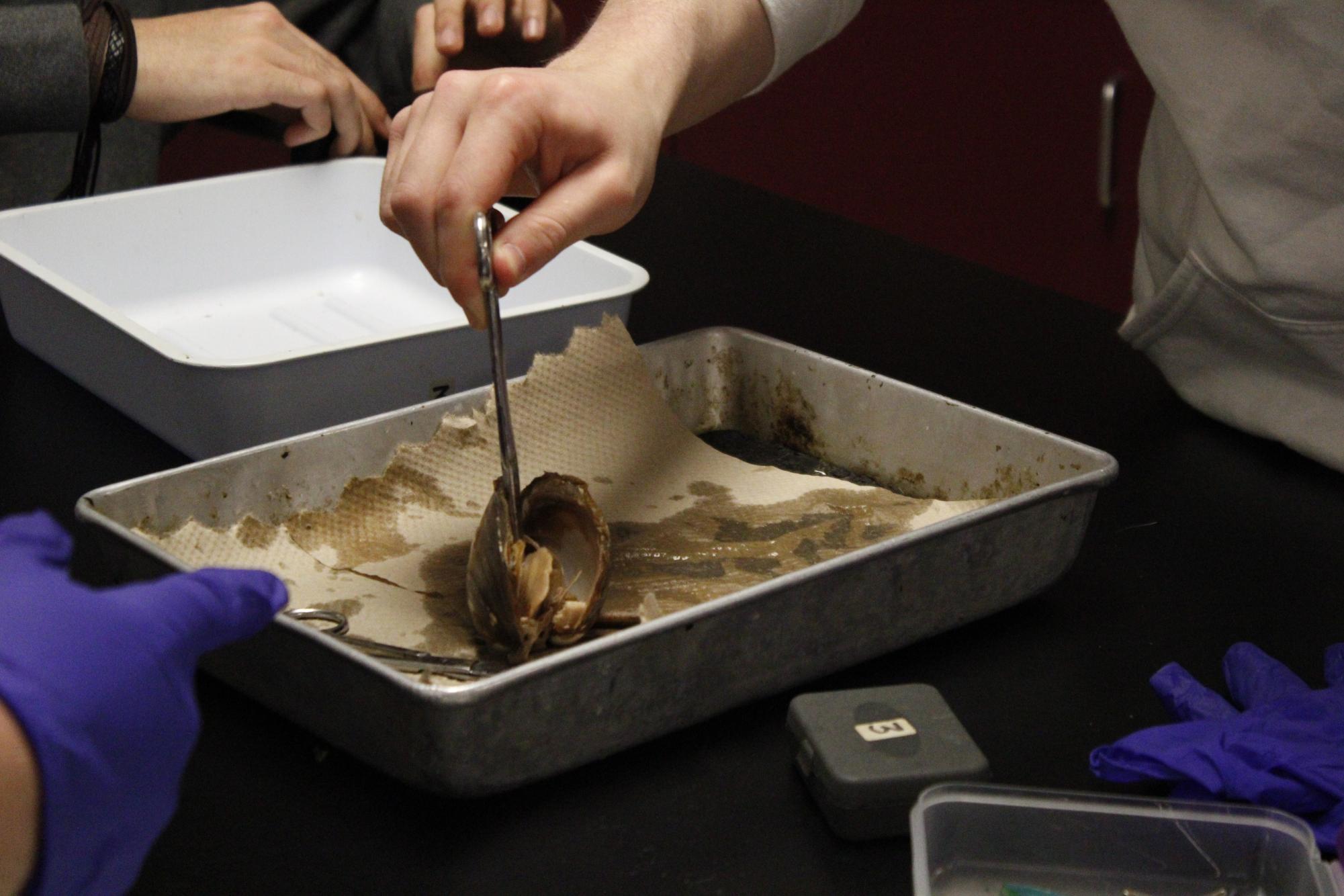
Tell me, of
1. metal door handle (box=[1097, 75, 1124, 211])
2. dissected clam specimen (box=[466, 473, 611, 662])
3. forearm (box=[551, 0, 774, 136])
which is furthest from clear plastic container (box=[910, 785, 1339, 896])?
metal door handle (box=[1097, 75, 1124, 211])

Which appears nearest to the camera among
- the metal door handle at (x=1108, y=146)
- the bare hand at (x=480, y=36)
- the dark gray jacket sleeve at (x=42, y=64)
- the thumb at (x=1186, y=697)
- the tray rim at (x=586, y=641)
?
the tray rim at (x=586, y=641)

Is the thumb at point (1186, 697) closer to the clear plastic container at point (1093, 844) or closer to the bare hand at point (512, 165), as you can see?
the clear plastic container at point (1093, 844)

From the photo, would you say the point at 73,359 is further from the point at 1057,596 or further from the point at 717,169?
the point at 717,169

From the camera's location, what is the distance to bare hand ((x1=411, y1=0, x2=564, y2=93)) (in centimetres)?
138

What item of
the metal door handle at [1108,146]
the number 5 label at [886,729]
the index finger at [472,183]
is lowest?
the metal door handle at [1108,146]

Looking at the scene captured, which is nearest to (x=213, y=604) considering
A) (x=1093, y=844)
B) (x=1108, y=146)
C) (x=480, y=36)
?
(x=1093, y=844)

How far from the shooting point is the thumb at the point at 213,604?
1.48 ft

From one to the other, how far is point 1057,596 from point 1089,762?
16 cm

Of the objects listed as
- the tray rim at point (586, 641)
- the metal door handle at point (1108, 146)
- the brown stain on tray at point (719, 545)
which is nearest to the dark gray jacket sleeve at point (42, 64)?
A: the tray rim at point (586, 641)

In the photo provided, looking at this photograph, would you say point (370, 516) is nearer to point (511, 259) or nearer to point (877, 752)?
point (511, 259)

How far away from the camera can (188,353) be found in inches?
40.3

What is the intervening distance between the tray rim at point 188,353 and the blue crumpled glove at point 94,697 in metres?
0.42

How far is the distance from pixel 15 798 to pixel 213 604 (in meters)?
0.10

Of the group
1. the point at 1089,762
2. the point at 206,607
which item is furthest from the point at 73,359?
the point at 1089,762
